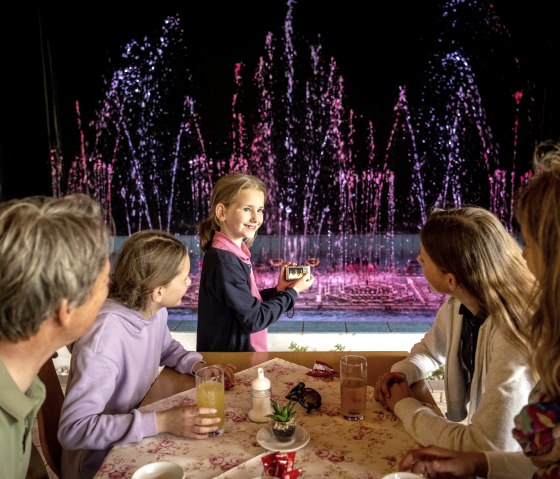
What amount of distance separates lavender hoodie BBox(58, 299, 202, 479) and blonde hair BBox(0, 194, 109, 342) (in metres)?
0.36

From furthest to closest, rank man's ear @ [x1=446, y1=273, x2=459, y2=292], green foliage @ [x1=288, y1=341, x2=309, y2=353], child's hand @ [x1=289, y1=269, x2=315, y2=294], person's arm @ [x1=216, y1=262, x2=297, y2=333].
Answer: green foliage @ [x1=288, y1=341, x2=309, y2=353]
child's hand @ [x1=289, y1=269, x2=315, y2=294]
person's arm @ [x1=216, y1=262, x2=297, y2=333]
man's ear @ [x1=446, y1=273, x2=459, y2=292]

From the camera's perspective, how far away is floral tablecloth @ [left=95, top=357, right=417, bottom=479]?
1.00 meters

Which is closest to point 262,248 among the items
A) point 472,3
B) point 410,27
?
point 410,27

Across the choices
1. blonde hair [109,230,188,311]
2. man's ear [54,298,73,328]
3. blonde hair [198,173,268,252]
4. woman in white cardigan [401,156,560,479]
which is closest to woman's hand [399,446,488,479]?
woman in white cardigan [401,156,560,479]

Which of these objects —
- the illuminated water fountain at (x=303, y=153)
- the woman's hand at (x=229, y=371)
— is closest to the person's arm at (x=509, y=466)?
the woman's hand at (x=229, y=371)

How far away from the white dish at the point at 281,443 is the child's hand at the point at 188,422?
11 cm

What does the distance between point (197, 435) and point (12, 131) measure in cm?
331

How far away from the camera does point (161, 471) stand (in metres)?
0.97

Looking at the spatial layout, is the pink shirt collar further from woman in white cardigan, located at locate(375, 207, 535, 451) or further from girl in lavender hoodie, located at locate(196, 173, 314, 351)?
woman in white cardigan, located at locate(375, 207, 535, 451)

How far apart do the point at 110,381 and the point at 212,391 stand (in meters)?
0.26

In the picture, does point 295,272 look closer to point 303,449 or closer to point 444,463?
point 303,449

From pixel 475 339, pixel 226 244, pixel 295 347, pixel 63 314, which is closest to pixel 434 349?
pixel 475 339

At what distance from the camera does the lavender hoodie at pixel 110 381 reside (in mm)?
1132

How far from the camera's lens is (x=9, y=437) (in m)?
0.90
